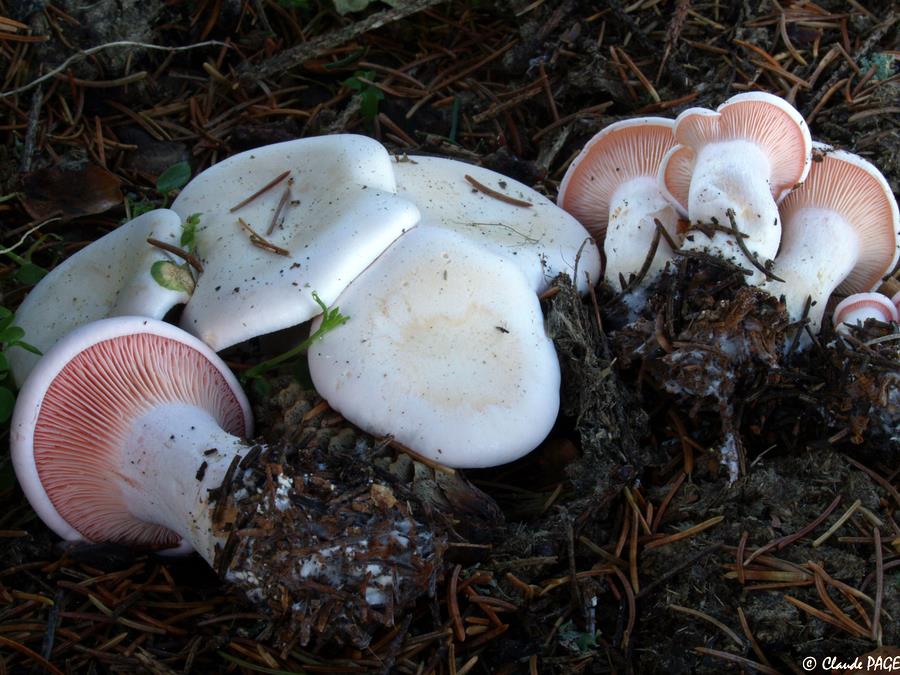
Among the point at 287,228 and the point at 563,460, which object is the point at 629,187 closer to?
the point at 563,460

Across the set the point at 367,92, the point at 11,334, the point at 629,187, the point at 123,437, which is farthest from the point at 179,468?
the point at 367,92

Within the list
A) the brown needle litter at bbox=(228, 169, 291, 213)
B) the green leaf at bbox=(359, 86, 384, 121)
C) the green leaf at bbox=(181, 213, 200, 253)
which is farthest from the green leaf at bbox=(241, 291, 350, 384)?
the green leaf at bbox=(359, 86, 384, 121)

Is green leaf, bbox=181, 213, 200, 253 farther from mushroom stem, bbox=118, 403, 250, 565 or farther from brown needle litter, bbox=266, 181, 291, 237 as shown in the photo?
mushroom stem, bbox=118, 403, 250, 565

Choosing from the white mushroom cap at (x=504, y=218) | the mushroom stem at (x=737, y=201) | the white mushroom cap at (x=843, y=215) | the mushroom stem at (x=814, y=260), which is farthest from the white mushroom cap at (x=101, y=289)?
the white mushroom cap at (x=843, y=215)

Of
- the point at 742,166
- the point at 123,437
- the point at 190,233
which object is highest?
the point at 742,166

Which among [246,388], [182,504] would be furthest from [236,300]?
[182,504]
